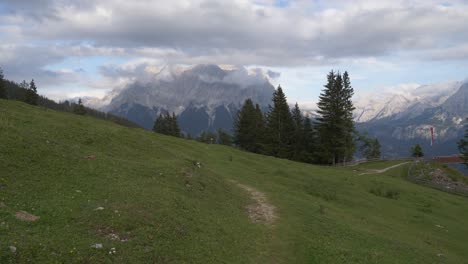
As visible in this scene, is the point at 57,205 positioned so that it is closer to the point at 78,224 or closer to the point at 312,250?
the point at 78,224

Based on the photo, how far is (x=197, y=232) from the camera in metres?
17.7

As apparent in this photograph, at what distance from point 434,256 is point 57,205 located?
77.1 ft

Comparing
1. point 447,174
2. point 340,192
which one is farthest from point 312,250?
point 447,174

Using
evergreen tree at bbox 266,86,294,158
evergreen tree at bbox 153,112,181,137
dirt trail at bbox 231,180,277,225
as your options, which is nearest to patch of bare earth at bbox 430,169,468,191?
evergreen tree at bbox 266,86,294,158

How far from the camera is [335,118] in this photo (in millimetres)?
81438

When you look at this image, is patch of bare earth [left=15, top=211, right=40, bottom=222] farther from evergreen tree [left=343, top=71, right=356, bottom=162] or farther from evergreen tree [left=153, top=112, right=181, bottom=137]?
evergreen tree [left=153, top=112, right=181, bottom=137]

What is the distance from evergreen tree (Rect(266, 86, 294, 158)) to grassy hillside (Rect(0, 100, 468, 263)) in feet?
168

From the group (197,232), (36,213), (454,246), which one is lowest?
(454,246)

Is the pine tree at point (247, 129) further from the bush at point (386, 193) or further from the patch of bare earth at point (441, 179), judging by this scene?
the bush at point (386, 193)

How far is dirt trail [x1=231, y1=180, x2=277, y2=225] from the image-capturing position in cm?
2354

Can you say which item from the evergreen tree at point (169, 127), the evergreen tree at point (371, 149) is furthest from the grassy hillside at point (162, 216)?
the evergreen tree at point (371, 149)

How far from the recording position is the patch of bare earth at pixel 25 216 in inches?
546

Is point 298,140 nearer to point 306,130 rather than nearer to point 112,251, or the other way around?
point 306,130

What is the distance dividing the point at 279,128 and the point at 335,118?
49.9 feet
